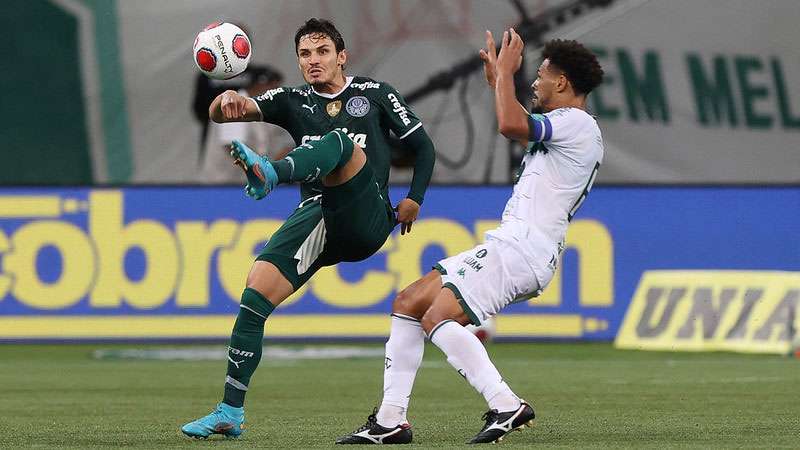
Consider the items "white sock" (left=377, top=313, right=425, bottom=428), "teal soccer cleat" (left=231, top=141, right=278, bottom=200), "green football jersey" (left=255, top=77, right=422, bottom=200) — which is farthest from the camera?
"green football jersey" (left=255, top=77, right=422, bottom=200)

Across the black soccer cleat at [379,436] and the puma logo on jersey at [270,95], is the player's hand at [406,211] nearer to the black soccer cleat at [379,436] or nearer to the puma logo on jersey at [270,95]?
the puma logo on jersey at [270,95]

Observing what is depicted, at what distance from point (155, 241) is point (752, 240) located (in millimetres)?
5556

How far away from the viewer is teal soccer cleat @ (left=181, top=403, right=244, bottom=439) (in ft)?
25.0

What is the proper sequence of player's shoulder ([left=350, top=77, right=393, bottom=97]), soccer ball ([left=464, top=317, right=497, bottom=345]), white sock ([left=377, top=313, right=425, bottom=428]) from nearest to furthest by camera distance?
1. white sock ([left=377, top=313, right=425, bottom=428])
2. player's shoulder ([left=350, top=77, right=393, bottom=97])
3. soccer ball ([left=464, top=317, right=497, bottom=345])

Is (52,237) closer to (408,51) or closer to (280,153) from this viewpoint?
(280,153)

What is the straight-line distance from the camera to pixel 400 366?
752 centimetres

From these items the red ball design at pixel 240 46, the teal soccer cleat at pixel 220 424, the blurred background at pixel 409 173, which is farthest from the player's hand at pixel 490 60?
the blurred background at pixel 409 173

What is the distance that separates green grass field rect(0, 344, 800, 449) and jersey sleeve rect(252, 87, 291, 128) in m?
1.50

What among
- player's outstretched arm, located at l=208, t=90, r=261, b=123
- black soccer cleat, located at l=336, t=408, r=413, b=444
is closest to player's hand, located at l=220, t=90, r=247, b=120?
player's outstretched arm, located at l=208, t=90, r=261, b=123

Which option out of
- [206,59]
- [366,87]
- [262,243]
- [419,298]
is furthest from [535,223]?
[262,243]

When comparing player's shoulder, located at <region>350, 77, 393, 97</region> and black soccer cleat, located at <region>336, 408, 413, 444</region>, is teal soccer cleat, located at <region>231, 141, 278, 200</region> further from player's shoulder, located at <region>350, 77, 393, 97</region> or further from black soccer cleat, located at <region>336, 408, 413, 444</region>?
player's shoulder, located at <region>350, 77, 393, 97</region>

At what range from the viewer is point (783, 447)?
714cm

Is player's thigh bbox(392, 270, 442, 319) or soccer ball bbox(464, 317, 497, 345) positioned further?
soccer ball bbox(464, 317, 497, 345)

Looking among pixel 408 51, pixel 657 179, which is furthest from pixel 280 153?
pixel 657 179
